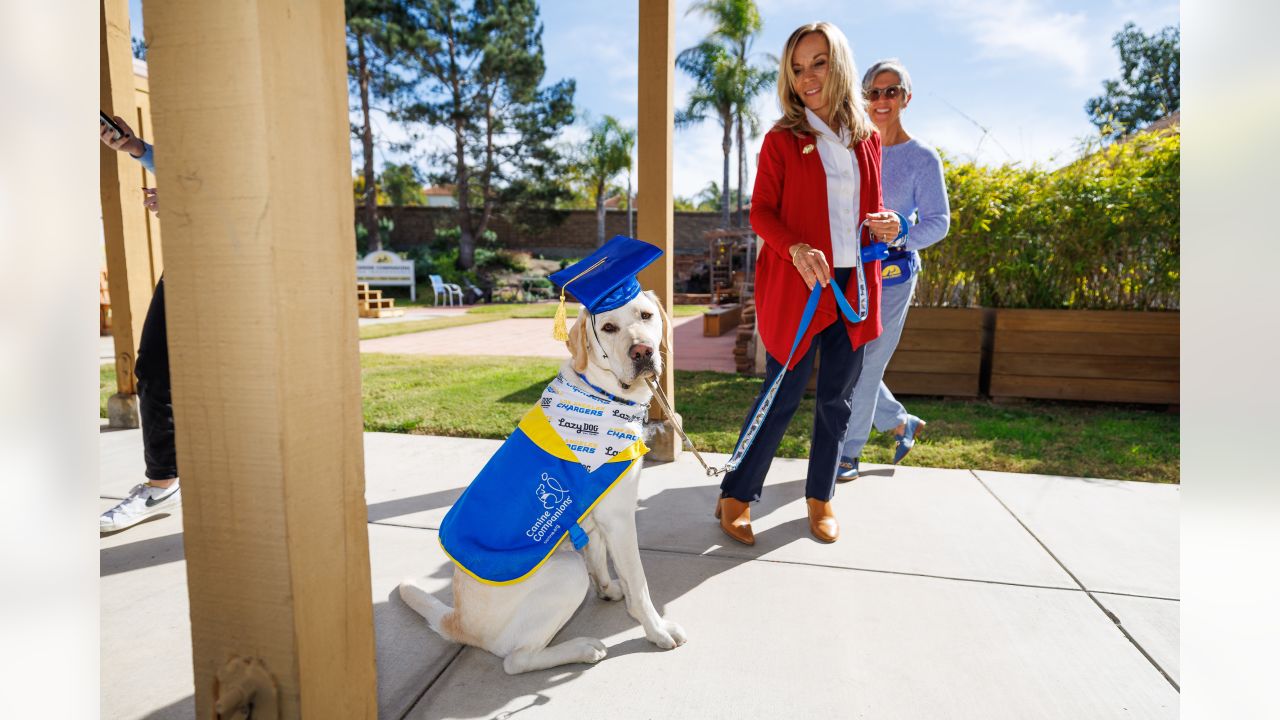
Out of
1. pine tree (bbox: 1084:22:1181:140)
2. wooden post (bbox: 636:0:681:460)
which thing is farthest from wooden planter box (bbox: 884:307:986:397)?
pine tree (bbox: 1084:22:1181:140)

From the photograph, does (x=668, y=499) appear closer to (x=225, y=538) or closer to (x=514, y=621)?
(x=514, y=621)

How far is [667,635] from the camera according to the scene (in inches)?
83.6

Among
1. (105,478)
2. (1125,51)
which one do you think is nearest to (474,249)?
(105,478)

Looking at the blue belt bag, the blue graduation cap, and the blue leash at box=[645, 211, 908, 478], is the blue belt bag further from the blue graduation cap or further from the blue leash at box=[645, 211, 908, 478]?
the blue graduation cap

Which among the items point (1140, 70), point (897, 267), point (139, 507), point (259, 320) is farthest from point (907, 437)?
point (1140, 70)

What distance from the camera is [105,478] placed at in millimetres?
3668

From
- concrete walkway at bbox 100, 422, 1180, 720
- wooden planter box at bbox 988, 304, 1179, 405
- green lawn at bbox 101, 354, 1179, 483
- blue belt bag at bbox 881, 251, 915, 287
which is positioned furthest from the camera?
wooden planter box at bbox 988, 304, 1179, 405

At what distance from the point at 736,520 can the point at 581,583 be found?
1.20 m

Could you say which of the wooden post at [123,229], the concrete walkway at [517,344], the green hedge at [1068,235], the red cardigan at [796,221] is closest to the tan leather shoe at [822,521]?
the red cardigan at [796,221]

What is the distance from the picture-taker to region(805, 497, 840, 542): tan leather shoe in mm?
2965

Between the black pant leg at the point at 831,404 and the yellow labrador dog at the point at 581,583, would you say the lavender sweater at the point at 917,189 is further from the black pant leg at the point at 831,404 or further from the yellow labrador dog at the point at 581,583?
the yellow labrador dog at the point at 581,583

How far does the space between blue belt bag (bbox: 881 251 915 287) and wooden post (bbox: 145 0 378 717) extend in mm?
2957

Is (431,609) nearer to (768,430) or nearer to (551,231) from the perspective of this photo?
(768,430)

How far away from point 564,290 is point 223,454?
1.09 m
